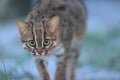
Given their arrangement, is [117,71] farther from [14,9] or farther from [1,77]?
[14,9]

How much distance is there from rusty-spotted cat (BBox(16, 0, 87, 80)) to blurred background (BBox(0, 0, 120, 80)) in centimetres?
32

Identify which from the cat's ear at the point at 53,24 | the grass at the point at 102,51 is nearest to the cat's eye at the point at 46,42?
the cat's ear at the point at 53,24

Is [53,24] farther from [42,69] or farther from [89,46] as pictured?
[89,46]

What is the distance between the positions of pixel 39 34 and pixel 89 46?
2.31 m

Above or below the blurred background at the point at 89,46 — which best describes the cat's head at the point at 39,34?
above

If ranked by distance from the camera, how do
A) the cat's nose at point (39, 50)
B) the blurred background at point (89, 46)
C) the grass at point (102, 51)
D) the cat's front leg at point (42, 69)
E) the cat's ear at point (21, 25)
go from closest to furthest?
the cat's nose at point (39, 50) → the cat's ear at point (21, 25) → the cat's front leg at point (42, 69) → the blurred background at point (89, 46) → the grass at point (102, 51)

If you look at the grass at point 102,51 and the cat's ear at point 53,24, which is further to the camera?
the grass at point 102,51

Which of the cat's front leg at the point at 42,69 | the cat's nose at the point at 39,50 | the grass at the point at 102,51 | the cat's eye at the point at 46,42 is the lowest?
the grass at the point at 102,51

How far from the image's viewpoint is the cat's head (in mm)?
5039

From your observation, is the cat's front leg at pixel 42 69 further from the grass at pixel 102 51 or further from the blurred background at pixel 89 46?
the grass at pixel 102 51

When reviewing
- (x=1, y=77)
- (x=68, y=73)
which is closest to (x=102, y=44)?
(x=68, y=73)

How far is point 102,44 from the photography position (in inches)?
291

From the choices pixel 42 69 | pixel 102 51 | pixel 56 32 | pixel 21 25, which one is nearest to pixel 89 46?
pixel 102 51

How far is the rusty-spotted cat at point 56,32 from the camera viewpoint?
5.09 meters
